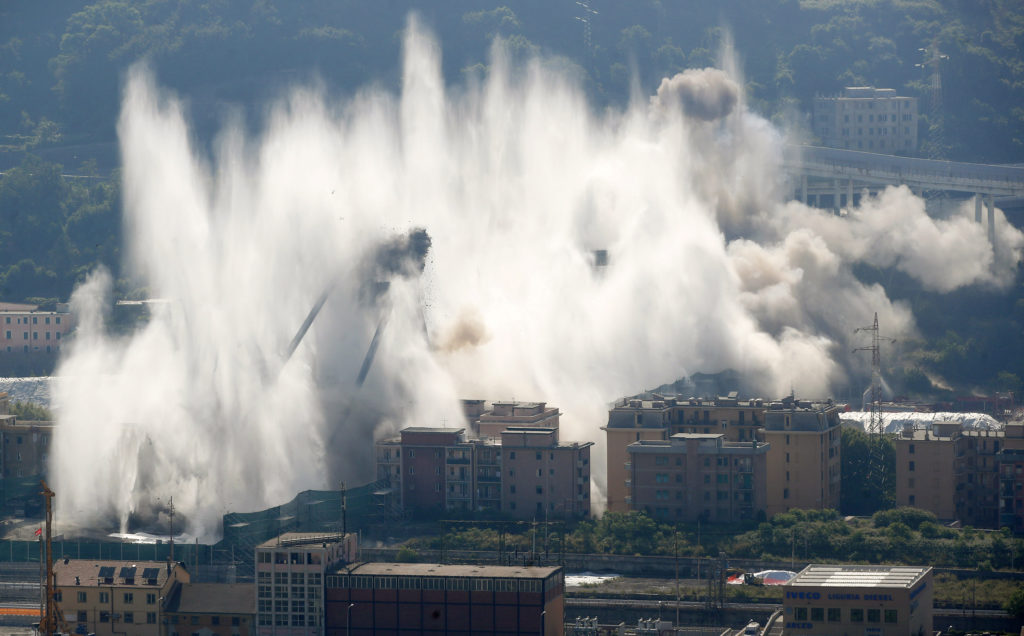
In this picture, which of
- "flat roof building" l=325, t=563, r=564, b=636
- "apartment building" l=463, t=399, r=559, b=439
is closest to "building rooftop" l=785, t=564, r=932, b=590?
"flat roof building" l=325, t=563, r=564, b=636

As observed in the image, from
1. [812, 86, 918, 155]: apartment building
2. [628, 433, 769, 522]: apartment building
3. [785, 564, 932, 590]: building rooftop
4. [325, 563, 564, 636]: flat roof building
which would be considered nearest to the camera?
[785, 564, 932, 590]: building rooftop

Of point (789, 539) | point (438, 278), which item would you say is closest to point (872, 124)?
point (438, 278)

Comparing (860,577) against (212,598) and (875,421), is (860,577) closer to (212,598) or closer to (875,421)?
(212,598)

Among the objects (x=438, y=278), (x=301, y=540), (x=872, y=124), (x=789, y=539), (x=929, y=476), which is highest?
(x=872, y=124)

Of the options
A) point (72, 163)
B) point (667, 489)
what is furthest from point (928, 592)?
point (72, 163)

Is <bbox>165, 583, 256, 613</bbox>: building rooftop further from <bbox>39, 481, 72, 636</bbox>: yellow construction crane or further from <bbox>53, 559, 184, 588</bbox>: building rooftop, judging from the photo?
<bbox>39, 481, 72, 636</bbox>: yellow construction crane

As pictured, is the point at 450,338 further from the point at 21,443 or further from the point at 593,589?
the point at 593,589

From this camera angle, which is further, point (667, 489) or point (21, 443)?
point (21, 443)
